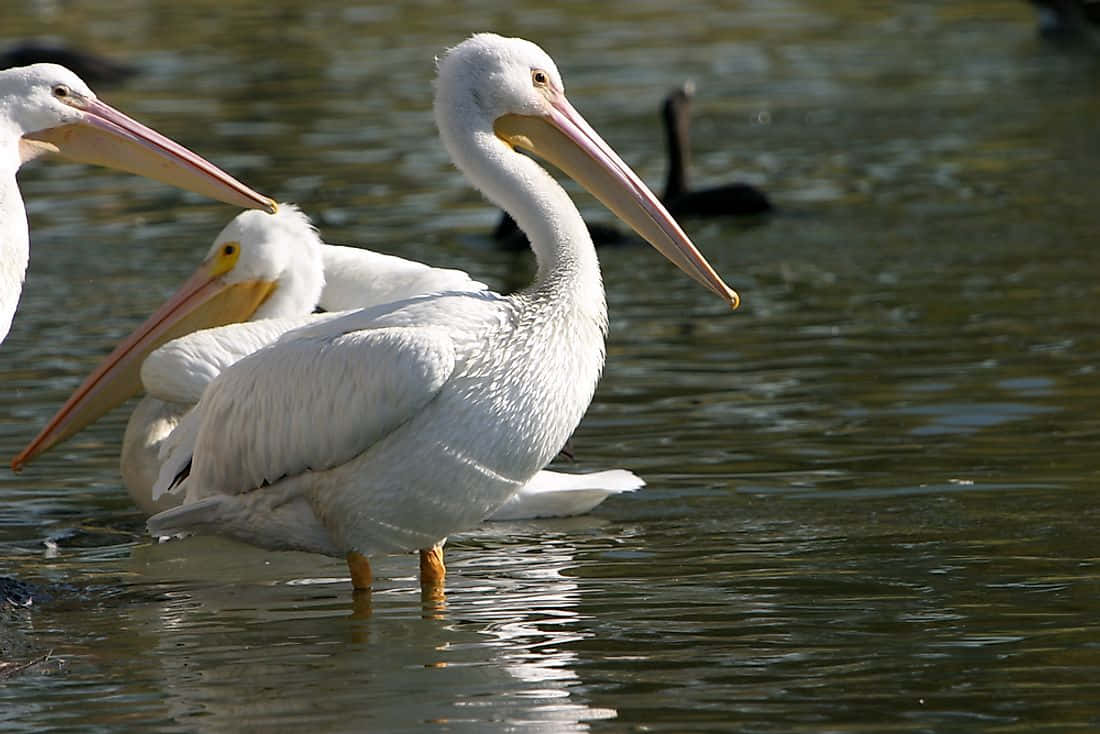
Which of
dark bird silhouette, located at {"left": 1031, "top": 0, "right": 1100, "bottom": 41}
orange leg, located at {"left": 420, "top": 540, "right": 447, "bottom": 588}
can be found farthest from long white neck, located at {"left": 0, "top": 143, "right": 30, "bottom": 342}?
dark bird silhouette, located at {"left": 1031, "top": 0, "right": 1100, "bottom": 41}

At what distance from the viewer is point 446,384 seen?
16.4 ft

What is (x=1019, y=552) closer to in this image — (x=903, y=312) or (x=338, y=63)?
(x=903, y=312)

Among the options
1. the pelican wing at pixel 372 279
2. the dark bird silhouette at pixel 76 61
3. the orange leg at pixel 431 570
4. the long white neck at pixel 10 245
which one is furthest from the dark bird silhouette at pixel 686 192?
the dark bird silhouette at pixel 76 61

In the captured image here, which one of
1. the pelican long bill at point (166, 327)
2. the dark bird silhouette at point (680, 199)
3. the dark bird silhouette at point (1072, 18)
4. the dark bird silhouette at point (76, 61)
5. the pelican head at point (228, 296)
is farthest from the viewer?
the dark bird silhouette at point (1072, 18)

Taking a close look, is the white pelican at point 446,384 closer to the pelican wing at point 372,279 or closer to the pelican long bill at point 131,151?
the pelican long bill at point 131,151

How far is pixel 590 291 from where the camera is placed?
518 cm

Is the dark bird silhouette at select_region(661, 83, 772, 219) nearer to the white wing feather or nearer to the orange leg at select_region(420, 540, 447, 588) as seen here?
the white wing feather

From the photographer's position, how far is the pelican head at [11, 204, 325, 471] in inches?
258

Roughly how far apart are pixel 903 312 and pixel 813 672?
482cm

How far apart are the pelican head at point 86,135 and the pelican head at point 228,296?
946 mm

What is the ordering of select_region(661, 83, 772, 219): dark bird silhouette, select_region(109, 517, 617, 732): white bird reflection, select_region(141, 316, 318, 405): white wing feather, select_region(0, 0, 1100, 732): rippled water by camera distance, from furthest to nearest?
select_region(661, 83, 772, 219): dark bird silhouette < select_region(141, 316, 318, 405): white wing feather < select_region(0, 0, 1100, 732): rippled water < select_region(109, 517, 617, 732): white bird reflection

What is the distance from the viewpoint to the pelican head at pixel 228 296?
655 centimetres

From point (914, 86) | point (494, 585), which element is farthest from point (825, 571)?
point (914, 86)

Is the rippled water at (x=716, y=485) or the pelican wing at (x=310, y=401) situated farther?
the pelican wing at (x=310, y=401)
